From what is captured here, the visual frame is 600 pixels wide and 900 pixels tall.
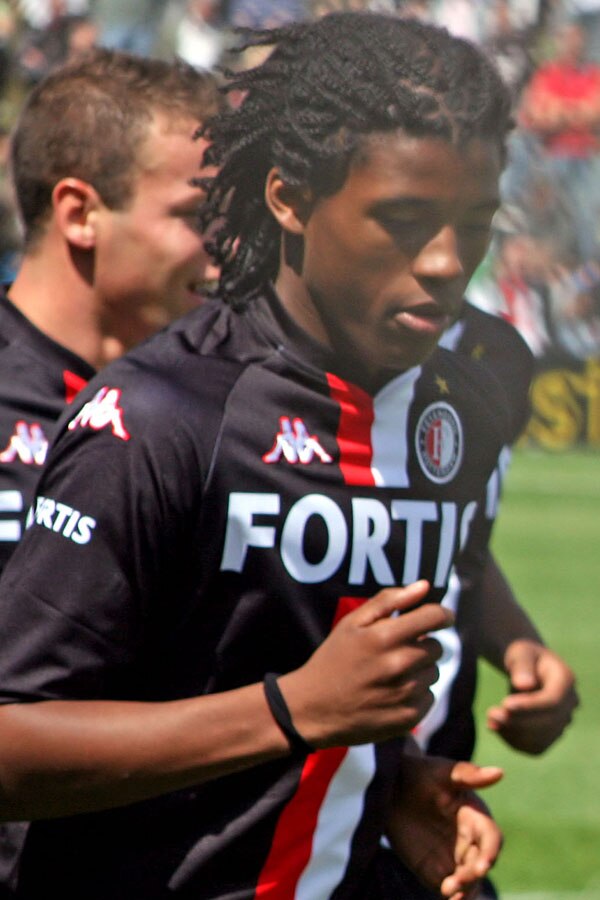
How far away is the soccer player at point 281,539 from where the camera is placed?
2178mm

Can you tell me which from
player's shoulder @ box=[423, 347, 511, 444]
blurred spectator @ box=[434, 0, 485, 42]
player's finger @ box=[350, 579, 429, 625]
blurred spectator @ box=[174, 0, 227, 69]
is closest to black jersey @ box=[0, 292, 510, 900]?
player's shoulder @ box=[423, 347, 511, 444]

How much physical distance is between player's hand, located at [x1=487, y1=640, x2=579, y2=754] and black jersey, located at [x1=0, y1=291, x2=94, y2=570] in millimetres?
883

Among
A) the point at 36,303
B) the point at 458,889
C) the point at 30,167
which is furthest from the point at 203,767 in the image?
the point at 30,167

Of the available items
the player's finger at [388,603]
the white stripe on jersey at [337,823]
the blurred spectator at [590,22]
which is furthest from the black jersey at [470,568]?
the blurred spectator at [590,22]

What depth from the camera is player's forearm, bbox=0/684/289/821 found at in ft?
7.10

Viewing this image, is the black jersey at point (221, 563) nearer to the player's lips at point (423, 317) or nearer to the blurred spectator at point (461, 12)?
the player's lips at point (423, 317)

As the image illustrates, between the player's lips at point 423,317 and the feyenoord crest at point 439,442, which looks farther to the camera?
the feyenoord crest at point 439,442

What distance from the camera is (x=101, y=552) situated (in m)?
2.20

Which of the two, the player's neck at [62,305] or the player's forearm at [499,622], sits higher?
the player's neck at [62,305]

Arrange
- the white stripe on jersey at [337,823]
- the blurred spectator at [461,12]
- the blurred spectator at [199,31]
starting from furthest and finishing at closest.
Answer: the blurred spectator at [199,31] → the blurred spectator at [461,12] → the white stripe on jersey at [337,823]

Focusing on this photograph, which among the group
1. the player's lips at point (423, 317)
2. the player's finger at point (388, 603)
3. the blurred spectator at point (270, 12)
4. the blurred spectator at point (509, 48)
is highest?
the blurred spectator at point (270, 12)

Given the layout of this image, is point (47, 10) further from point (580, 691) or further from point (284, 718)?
point (284, 718)

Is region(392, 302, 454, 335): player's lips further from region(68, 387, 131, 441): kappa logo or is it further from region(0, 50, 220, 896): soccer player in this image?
region(0, 50, 220, 896): soccer player

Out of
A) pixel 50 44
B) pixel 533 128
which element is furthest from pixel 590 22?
pixel 50 44
